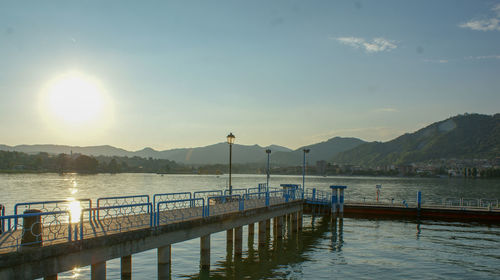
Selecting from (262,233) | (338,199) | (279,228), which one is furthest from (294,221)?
(338,199)

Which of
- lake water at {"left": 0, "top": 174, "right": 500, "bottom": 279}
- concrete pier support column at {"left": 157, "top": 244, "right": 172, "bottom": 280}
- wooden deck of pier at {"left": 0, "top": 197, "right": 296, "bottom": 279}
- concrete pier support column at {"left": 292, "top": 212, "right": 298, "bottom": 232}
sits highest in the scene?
wooden deck of pier at {"left": 0, "top": 197, "right": 296, "bottom": 279}

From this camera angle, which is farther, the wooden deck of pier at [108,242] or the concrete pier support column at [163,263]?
the concrete pier support column at [163,263]

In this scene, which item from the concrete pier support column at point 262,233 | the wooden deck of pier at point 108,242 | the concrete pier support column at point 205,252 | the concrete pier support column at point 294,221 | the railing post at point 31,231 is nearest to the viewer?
the wooden deck of pier at point 108,242

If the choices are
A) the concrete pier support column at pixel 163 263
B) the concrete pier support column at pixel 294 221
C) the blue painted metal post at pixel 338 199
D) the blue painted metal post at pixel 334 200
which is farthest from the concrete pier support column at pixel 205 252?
the blue painted metal post at pixel 338 199

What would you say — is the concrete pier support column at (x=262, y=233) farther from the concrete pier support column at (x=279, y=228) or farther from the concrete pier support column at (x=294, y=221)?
the concrete pier support column at (x=294, y=221)

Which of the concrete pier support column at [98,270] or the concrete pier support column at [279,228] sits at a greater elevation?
the concrete pier support column at [98,270]

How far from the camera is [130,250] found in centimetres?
1722

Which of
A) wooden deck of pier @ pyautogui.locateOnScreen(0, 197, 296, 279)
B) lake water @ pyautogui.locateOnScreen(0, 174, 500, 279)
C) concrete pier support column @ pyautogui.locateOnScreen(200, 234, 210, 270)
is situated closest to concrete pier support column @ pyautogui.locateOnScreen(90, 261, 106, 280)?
wooden deck of pier @ pyautogui.locateOnScreen(0, 197, 296, 279)

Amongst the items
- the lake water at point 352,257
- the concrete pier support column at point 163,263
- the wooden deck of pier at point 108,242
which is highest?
the wooden deck of pier at point 108,242

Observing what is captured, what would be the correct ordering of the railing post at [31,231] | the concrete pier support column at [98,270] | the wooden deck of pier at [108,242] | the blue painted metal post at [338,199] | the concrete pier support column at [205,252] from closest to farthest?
1. the wooden deck of pier at [108,242]
2. the railing post at [31,231]
3. the concrete pier support column at [98,270]
4. the concrete pier support column at [205,252]
5. the blue painted metal post at [338,199]

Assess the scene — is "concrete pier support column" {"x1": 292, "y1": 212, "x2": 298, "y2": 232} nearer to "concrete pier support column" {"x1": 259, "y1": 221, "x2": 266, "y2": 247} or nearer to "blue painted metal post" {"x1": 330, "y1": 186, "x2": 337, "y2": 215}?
"concrete pier support column" {"x1": 259, "y1": 221, "x2": 266, "y2": 247}

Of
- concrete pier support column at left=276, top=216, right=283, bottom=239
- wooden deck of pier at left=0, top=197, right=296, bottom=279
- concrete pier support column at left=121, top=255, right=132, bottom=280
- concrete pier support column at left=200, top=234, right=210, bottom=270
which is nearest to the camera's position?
wooden deck of pier at left=0, top=197, right=296, bottom=279

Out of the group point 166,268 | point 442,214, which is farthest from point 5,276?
point 442,214

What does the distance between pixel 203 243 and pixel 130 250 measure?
6376 millimetres
